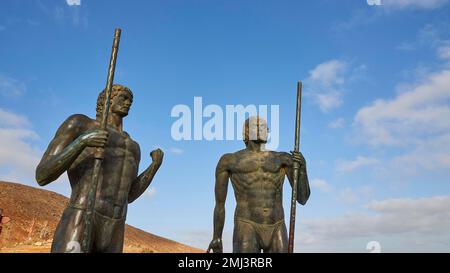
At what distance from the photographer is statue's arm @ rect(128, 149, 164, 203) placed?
605cm

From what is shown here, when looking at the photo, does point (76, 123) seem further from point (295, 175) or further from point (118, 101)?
point (295, 175)

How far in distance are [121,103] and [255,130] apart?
238cm

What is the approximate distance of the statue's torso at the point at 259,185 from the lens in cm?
713

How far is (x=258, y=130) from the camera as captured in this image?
7.59 meters

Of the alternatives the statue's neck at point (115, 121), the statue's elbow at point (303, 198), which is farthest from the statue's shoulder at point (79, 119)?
the statue's elbow at point (303, 198)

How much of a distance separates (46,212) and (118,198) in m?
31.7

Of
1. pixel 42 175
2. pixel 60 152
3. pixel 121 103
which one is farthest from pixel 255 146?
pixel 42 175

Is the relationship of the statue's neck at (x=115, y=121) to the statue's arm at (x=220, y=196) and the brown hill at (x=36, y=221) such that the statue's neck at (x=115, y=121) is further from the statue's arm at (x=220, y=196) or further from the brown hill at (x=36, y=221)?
the brown hill at (x=36, y=221)

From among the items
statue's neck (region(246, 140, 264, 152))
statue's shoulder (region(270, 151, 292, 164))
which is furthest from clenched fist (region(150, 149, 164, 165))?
statue's shoulder (region(270, 151, 292, 164))

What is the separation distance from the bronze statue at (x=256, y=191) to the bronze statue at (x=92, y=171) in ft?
6.23

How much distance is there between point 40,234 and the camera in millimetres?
29438

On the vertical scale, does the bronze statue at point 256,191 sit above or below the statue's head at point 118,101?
below
